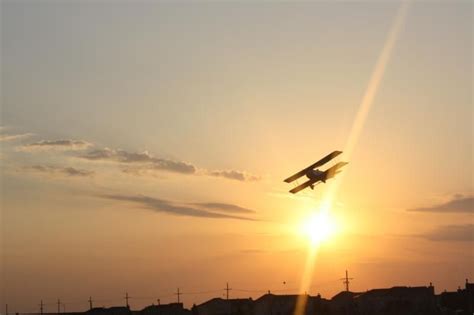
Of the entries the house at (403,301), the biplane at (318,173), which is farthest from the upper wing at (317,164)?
the house at (403,301)

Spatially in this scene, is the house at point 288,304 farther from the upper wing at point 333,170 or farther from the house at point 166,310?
the upper wing at point 333,170

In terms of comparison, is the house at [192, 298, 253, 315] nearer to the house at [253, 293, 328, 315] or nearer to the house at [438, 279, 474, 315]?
the house at [253, 293, 328, 315]

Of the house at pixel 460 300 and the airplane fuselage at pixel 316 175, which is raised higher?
the airplane fuselage at pixel 316 175

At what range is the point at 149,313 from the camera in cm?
8531

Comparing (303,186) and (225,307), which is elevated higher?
(303,186)

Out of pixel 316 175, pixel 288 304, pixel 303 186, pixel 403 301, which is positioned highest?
pixel 316 175

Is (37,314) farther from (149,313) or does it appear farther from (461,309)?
(461,309)

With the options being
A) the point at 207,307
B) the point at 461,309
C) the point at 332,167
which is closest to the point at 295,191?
the point at 332,167

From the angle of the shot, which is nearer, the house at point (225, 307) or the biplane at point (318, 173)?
the biplane at point (318, 173)

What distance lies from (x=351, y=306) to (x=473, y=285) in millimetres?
14396

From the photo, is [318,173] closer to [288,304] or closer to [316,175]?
[316,175]

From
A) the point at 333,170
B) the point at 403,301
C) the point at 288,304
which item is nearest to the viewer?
the point at 333,170

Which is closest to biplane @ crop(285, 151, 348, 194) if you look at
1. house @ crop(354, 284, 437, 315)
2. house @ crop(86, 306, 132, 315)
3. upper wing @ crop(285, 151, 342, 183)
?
upper wing @ crop(285, 151, 342, 183)

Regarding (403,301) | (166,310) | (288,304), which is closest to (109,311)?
(166,310)
